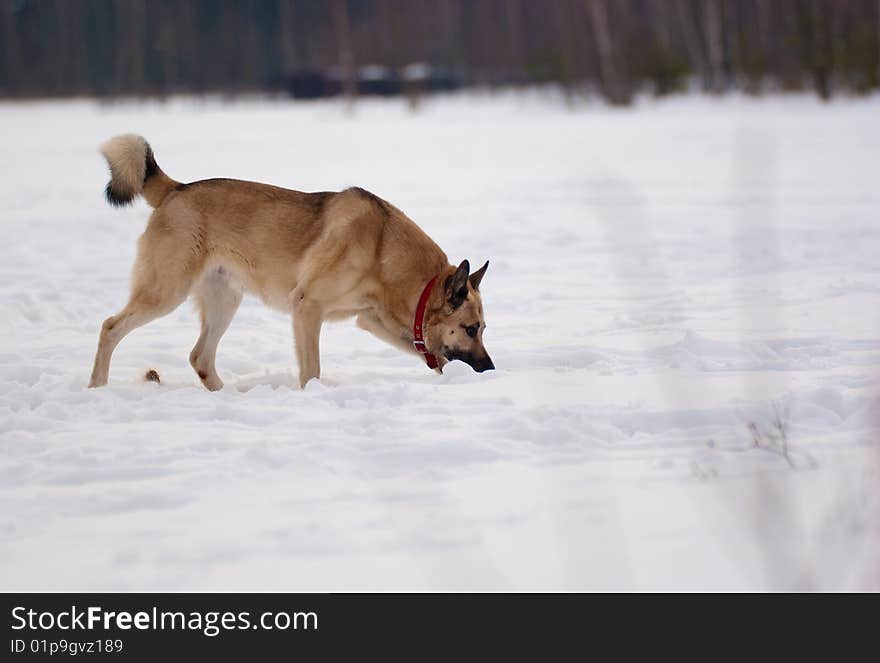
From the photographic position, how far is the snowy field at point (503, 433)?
11.5 ft

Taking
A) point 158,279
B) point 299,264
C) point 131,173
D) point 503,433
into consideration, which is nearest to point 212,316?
point 158,279

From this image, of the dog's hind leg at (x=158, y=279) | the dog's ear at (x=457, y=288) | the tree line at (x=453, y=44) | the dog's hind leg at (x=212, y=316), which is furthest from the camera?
the tree line at (x=453, y=44)

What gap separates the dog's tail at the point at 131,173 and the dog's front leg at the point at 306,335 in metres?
1.06

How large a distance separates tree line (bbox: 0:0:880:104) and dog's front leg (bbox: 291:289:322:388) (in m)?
28.3

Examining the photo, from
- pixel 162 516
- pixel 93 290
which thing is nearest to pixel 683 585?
pixel 162 516

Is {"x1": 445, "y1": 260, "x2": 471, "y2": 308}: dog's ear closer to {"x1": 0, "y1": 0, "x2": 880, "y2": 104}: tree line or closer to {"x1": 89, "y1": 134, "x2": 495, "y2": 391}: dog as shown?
{"x1": 89, "y1": 134, "x2": 495, "y2": 391}: dog

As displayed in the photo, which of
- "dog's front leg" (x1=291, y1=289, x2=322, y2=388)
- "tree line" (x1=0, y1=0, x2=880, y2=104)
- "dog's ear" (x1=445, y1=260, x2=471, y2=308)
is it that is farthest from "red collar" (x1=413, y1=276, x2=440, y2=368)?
"tree line" (x1=0, y1=0, x2=880, y2=104)

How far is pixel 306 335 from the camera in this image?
636 centimetres

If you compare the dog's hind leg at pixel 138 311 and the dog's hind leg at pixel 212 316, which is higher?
the dog's hind leg at pixel 138 311

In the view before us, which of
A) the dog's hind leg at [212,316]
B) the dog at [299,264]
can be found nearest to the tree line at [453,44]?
the dog at [299,264]

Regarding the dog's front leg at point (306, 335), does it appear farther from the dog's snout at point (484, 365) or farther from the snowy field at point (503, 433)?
the dog's snout at point (484, 365)

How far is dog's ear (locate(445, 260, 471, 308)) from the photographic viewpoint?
6.27 metres

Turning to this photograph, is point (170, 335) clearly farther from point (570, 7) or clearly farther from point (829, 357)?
point (570, 7)

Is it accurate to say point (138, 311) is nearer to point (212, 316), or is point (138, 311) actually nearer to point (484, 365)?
point (212, 316)
